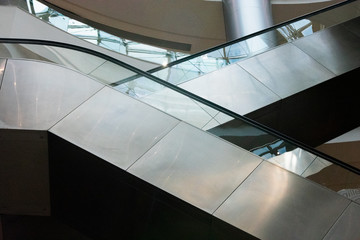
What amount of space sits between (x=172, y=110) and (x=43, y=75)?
1.61 metres

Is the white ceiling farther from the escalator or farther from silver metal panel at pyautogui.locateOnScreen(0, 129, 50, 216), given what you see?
silver metal panel at pyautogui.locateOnScreen(0, 129, 50, 216)

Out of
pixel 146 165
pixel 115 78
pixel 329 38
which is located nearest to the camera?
pixel 146 165

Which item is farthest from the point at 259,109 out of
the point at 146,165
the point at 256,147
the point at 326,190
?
the point at 146,165

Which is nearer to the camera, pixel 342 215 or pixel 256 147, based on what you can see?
pixel 342 215

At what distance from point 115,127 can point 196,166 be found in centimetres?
101

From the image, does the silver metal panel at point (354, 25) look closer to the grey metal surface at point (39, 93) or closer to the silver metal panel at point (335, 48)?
the silver metal panel at point (335, 48)

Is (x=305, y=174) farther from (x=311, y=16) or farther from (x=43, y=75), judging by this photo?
(x=311, y=16)

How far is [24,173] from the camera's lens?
223 inches

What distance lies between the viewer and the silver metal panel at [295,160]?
5.62 m

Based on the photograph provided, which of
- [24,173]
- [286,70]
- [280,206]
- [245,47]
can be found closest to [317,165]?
[280,206]

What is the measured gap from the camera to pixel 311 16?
29.3 ft

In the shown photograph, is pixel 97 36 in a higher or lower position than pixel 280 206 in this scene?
higher

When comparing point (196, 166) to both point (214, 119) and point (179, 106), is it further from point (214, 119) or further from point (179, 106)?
point (179, 106)

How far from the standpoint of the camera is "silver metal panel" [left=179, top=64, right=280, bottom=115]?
732 cm
